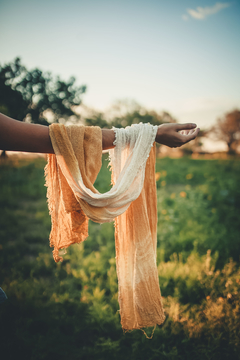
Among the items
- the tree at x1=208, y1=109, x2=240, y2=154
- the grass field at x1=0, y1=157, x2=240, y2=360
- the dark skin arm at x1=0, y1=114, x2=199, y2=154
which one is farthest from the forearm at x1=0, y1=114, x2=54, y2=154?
the tree at x1=208, y1=109, x2=240, y2=154

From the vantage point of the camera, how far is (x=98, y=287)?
250cm

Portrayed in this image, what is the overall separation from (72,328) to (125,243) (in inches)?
52.2

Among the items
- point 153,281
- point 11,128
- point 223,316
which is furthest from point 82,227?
point 223,316

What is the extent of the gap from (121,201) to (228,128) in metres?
24.8

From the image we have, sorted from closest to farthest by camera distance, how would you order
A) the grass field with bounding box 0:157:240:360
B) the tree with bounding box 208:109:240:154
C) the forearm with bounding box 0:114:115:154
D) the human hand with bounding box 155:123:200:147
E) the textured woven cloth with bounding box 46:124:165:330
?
the forearm with bounding box 0:114:115:154 → the textured woven cloth with bounding box 46:124:165:330 → the human hand with bounding box 155:123:200:147 → the grass field with bounding box 0:157:240:360 → the tree with bounding box 208:109:240:154

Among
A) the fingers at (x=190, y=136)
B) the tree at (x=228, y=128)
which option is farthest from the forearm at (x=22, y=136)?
the tree at (x=228, y=128)

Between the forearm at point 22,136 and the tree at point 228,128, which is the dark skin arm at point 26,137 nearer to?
the forearm at point 22,136

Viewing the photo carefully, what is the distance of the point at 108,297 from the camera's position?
2436 mm

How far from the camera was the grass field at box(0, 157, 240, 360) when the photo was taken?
74.2 inches

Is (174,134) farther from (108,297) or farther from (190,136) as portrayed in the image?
(108,297)

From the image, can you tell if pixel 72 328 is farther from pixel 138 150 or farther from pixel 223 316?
pixel 138 150

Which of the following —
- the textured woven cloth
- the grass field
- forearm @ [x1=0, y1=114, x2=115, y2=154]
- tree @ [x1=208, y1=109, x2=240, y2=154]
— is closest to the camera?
forearm @ [x1=0, y1=114, x2=115, y2=154]

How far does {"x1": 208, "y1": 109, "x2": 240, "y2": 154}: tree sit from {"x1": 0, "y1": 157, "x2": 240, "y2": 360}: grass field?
20.3 m

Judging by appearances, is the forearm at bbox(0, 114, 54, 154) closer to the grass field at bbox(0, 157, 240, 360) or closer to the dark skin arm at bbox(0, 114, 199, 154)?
the dark skin arm at bbox(0, 114, 199, 154)
